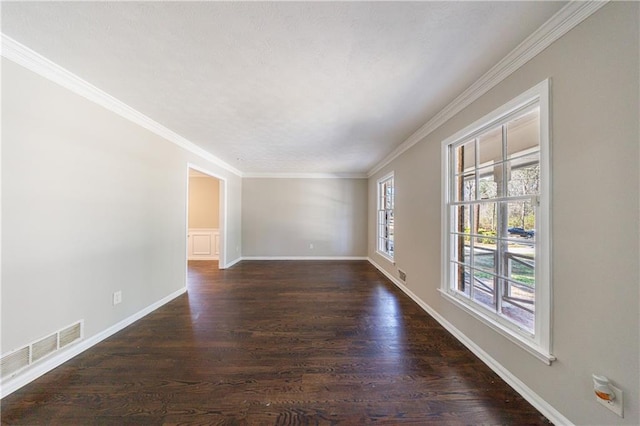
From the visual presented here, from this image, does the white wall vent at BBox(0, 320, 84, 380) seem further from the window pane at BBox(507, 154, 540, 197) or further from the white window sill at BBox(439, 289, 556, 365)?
the window pane at BBox(507, 154, 540, 197)

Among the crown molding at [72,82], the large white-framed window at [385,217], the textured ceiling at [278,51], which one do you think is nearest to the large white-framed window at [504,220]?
the textured ceiling at [278,51]

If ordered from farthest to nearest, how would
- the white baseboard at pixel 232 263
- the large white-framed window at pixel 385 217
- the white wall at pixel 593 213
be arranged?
1. the white baseboard at pixel 232 263
2. the large white-framed window at pixel 385 217
3. the white wall at pixel 593 213

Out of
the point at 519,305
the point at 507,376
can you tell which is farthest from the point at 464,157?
the point at 507,376

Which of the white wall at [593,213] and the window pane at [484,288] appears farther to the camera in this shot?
the window pane at [484,288]

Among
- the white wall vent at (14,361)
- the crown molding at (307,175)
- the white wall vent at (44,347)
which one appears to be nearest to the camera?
the white wall vent at (14,361)

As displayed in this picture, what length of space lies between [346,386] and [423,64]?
2.43 metres

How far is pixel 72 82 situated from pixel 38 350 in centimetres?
214

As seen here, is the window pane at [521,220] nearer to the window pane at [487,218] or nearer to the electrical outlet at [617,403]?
the window pane at [487,218]

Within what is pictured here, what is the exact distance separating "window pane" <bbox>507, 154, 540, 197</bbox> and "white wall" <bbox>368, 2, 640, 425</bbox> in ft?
0.72

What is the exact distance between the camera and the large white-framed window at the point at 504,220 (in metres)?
1.37

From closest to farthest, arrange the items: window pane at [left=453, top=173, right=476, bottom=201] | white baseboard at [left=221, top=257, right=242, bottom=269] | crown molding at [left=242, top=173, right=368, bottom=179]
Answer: window pane at [left=453, top=173, right=476, bottom=201], white baseboard at [left=221, top=257, right=242, bottom=269], crown molding at [left=242, top=173, right=368, bottom=179]

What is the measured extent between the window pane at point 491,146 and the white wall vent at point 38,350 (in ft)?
12.8

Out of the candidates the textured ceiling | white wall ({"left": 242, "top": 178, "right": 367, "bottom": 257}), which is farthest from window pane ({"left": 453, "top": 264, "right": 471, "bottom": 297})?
white wall ({"left": 242, "top": 178, "right": 367, "bottom": 257})

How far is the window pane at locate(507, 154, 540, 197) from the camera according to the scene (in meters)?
1.50
